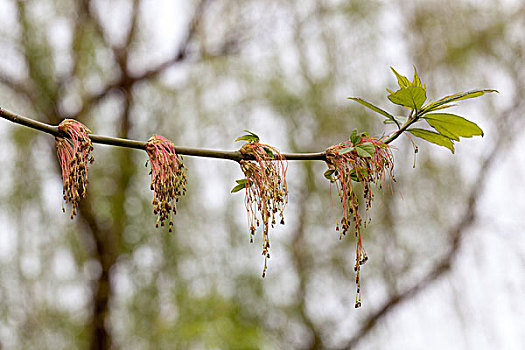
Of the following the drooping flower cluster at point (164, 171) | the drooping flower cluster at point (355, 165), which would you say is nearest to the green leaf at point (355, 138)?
the drooping flower cluster at point (355, 165)

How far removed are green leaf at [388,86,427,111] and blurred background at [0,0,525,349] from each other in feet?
5.28

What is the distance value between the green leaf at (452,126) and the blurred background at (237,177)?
161 centimetres

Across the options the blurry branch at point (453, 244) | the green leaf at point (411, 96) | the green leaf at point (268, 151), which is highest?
the blurry branch at point (453, 244)

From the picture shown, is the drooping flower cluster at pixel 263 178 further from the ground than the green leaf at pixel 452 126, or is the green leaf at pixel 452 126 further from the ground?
the green leaf at pixel 452 126

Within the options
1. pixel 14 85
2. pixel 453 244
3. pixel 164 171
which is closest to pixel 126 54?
pixel 14 85

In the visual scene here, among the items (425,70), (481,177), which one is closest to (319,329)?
(481,177)

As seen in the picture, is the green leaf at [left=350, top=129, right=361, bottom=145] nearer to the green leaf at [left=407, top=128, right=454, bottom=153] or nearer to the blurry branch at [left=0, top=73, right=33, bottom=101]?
Result: the green leaf at [left=407, top=128, right=454, bottom=153]

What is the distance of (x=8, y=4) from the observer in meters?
2.00

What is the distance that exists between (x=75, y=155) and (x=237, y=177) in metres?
1.84

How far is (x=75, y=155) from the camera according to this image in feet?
1.56

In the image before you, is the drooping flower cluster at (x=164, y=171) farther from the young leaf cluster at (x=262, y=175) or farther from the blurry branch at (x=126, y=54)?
the blurry branch at (x=126, y=54)

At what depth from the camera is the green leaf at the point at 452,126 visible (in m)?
0.50

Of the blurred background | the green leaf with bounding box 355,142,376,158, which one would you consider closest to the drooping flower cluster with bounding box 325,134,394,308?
the green leaf with bounding box 355,142,376,158

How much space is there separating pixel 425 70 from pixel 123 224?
123cm
